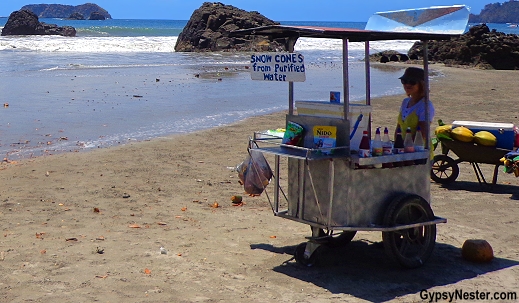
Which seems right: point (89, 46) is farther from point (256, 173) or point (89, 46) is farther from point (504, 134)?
point (256, 173)

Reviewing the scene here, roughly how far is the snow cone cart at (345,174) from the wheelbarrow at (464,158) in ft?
10.6

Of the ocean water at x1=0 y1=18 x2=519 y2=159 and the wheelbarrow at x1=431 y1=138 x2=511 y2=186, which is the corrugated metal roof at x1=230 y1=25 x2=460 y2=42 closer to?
the wheelbarrow at x1=431 y1=138 x2=511 y2=186

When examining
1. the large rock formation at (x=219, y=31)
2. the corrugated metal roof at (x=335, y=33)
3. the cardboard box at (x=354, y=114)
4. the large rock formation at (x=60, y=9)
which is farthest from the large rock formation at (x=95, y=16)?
the cardboard box at (x=354, y=114)

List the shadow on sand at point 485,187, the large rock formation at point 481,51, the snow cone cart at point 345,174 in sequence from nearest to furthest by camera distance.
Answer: the snow cone cart at point 345,174
the shadow on sand at point 485,187
the large rock formation at point 481,51

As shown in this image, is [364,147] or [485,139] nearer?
[364,147]

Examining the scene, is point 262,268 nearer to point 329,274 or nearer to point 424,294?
point 329,274

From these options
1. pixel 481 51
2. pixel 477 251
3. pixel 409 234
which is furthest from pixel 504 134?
pixel 481 51

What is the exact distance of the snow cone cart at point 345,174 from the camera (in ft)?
18.3

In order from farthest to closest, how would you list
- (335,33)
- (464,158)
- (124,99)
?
(124,99), (464,158), (335,33)

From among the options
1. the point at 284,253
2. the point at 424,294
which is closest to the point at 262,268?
the point at 284,253

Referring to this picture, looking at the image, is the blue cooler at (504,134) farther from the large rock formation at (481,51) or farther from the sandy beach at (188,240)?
the large rock formation at (481,51)

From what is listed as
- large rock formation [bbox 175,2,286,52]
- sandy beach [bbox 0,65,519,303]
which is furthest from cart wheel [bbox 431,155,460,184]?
large rock formation [bbox 175,2,286,52]

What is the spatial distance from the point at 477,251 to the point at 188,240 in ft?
8.88

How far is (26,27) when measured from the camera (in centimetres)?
7081
